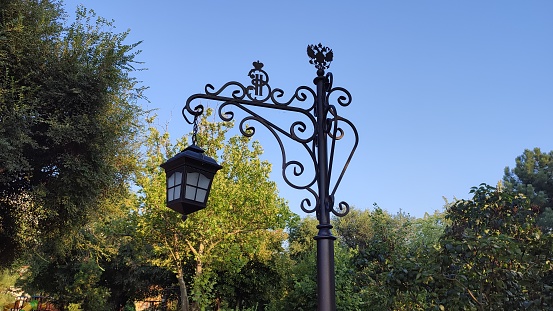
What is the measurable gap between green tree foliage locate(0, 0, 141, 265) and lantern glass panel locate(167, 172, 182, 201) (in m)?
5.75

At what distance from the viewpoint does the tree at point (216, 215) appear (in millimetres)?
15531

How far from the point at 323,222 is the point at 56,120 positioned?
7184 mm

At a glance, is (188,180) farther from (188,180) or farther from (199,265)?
(199,265)

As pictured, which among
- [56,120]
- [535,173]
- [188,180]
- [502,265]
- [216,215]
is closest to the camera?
[188,180]

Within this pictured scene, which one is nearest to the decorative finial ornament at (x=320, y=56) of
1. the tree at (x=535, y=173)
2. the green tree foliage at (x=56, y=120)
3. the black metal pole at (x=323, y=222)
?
the black metal pole at (x=323, y=222)

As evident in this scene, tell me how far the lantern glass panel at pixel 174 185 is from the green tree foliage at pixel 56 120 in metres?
5.75

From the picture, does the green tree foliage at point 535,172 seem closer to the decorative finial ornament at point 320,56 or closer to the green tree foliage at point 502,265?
the green tree foliage at point 502,265

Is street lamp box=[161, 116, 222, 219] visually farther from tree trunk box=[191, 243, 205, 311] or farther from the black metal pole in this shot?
tree trunk box=[191, 243, 205, 311]

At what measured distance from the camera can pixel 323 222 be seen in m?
3.39

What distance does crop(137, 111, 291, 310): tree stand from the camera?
15.5 metres

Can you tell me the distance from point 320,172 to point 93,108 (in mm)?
7497

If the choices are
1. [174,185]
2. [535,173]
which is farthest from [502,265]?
[535,173]

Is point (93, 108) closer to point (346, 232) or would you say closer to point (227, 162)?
point (227, 162)

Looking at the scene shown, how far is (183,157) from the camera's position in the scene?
3539mm
